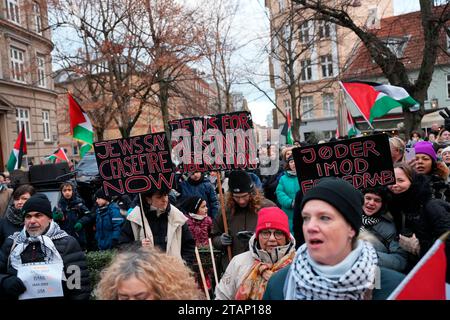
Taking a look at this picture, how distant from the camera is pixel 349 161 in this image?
13.8 feet

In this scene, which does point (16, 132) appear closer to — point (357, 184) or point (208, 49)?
point (208, 49)

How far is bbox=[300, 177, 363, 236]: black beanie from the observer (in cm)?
224

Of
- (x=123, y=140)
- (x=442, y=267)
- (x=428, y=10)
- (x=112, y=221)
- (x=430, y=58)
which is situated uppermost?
(x=428, y=10)

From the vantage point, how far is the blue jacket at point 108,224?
21.9 feet

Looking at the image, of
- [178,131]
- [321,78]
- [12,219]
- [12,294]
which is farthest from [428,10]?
[321,78]

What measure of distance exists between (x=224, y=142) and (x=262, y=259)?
225 cm

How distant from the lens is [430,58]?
40.0ft

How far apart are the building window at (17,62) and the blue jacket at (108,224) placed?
73.1 feet

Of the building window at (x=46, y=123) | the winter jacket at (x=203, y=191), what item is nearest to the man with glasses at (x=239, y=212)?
the winter jacket at (x=203, y=191)

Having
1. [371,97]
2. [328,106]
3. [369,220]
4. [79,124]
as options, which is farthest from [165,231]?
[328,106]

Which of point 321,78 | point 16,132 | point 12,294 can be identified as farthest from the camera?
point 321,78

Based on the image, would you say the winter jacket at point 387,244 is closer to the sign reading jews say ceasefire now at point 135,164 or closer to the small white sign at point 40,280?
the sign reading jews say ceasefire now at point 135,164

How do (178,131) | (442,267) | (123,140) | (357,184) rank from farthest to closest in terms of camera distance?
(178,131)
(123,140)
(357,184)
(442,267)

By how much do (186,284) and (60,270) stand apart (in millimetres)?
1378
